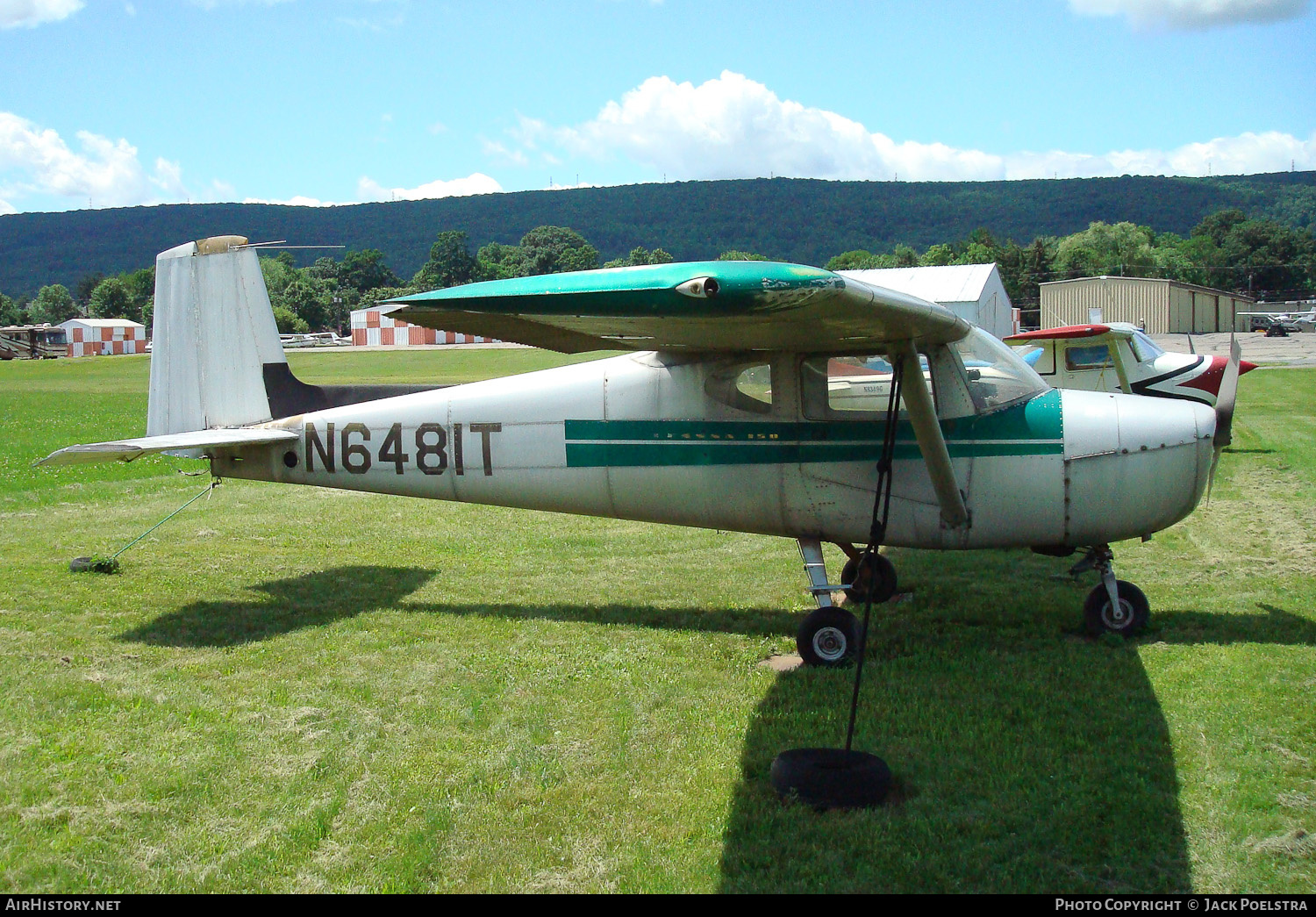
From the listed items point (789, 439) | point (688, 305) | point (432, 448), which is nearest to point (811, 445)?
point (789, 439)

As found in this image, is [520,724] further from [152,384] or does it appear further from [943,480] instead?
[152,384]

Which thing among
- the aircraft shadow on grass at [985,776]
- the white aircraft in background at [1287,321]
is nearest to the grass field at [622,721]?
the aircraft shadow on grass at [985,776]

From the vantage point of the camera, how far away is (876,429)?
6578 millimetres

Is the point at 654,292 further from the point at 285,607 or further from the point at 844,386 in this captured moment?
the point at 285,607

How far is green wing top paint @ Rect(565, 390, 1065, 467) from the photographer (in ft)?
21.3

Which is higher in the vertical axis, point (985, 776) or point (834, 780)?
point (834, 780)

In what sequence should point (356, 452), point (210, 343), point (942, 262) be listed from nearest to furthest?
point (356, 452)
point (210, 343)
point (942, 262)

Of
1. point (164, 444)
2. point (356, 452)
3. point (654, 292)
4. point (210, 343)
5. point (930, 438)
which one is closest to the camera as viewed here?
point (654, 292)

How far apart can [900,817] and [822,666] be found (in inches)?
80.8

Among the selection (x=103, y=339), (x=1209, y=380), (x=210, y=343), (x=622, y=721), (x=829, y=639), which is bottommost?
(x=622, y=721)

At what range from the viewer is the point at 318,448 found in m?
7.80

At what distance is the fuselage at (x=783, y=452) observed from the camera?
21.1 feet

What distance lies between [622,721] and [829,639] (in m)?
1.57

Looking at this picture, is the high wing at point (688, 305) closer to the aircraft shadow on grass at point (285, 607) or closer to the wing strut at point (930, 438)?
the wing strut at point (930, 438)
